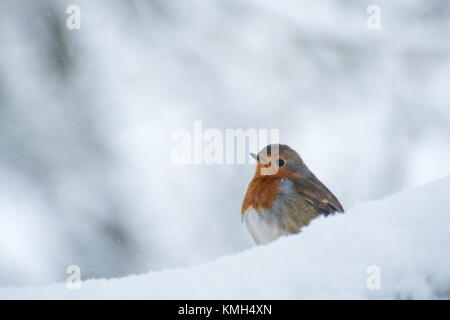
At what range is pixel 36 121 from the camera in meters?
5.26

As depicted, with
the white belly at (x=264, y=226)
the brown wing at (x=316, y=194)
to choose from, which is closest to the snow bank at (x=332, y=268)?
the white belly at (x=264, y=226)

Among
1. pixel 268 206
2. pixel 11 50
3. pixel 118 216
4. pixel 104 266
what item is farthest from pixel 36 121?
pixel 268 206

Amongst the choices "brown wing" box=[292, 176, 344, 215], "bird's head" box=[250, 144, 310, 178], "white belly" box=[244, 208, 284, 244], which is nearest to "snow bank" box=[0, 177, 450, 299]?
"white belly" box=[244, 208, 284, 244]

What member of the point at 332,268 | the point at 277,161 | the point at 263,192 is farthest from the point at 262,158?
the point at 332,268

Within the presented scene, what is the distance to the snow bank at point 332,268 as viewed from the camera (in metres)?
1.00

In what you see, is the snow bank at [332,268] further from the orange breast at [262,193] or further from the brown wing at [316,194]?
the brown wing at [316,194]

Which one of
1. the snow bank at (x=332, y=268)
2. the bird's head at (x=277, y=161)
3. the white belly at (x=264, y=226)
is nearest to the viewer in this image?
the snow bank at (x=332, y=268)

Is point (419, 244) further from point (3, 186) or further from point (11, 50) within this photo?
point (11, 50)

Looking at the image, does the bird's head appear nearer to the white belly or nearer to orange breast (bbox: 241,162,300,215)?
orange breast (bbox: 241,162,300,215)

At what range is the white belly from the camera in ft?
10.6

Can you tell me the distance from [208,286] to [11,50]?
15.1 ft

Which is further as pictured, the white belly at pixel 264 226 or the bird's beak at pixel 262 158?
the bird's beak at pixel 262 158
